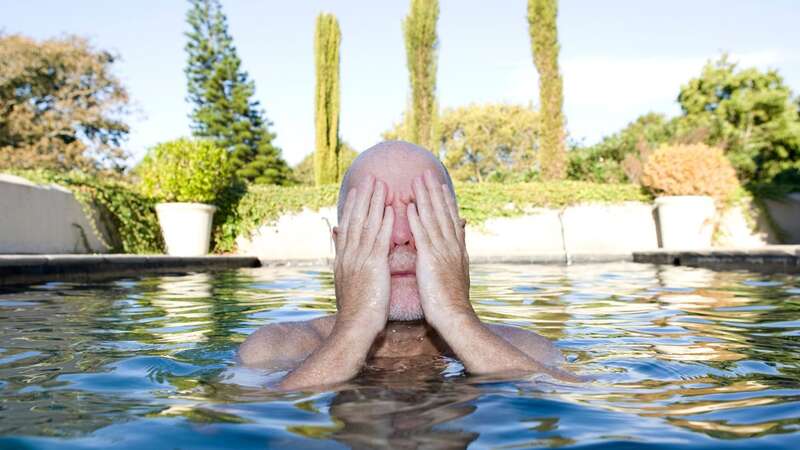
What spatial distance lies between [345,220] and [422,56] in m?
19.6

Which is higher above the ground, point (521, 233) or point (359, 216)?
point (521, 233)

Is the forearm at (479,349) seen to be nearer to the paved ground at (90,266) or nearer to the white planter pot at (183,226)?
the paved ground at (90,266)

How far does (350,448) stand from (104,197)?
10601mm

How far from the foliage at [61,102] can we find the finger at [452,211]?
27022 mm

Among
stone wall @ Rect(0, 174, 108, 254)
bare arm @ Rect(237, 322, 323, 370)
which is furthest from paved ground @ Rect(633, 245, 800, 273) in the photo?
stone wall @ Rect(0, 174, 108, 254)

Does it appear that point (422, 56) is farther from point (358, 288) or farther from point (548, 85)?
point (358, 288)

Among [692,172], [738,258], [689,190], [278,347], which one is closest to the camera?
[278,347]

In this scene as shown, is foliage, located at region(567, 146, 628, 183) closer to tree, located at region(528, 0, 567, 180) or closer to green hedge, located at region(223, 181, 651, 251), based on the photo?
tree, located at region(528, 0, 567, 180)

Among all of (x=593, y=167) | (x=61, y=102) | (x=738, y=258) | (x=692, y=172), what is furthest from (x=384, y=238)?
(x=61, y=102)

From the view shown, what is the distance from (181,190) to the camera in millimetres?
11445

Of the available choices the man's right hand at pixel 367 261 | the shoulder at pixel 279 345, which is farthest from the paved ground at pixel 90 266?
the man's right hand at pixel 367 261

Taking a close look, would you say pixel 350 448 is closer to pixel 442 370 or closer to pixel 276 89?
pixel 442 370

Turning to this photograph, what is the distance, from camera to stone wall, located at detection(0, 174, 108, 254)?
332 inches

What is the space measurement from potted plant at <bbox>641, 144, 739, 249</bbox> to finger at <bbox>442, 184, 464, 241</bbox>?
36.9 ft
